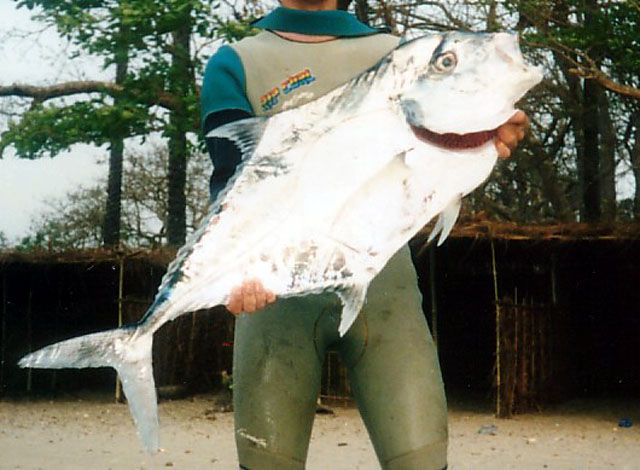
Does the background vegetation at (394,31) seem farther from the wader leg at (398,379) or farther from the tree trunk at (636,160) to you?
the wader leg at (398,379)

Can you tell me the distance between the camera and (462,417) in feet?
Result: 34.7

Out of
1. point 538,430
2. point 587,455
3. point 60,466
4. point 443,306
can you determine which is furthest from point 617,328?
point 60,466

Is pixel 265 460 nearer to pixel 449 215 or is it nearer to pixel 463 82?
pixel 449 215

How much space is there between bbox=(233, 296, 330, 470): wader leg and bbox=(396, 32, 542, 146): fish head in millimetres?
588

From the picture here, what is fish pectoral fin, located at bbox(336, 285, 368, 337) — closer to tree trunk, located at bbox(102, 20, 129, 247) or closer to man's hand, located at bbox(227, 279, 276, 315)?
man's hand, located at bbox(227, 279, 276, 315)

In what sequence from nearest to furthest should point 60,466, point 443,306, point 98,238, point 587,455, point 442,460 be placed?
point 442,460, point 60,466, point 587,455, point 443,306, point 98,238

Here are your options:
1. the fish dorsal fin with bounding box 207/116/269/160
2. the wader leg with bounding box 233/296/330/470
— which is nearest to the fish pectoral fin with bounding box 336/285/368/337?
the wader leg with bounding box 233/296/330/470

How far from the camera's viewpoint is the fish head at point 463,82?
183 cm

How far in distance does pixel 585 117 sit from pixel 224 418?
712 centimetres

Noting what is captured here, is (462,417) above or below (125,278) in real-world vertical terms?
below

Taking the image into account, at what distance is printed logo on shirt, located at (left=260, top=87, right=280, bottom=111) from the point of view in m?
2.24

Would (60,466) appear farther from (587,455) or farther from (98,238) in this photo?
(98,238)

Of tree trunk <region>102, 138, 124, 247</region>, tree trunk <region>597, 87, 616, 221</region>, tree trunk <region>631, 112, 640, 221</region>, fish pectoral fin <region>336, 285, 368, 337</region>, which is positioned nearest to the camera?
fish pectoral fin <region>336, 285, 368, 337</region>

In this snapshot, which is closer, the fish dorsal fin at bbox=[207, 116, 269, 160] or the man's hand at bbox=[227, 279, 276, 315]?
the man's hand at bbox=[227, 279, 276, 315]
